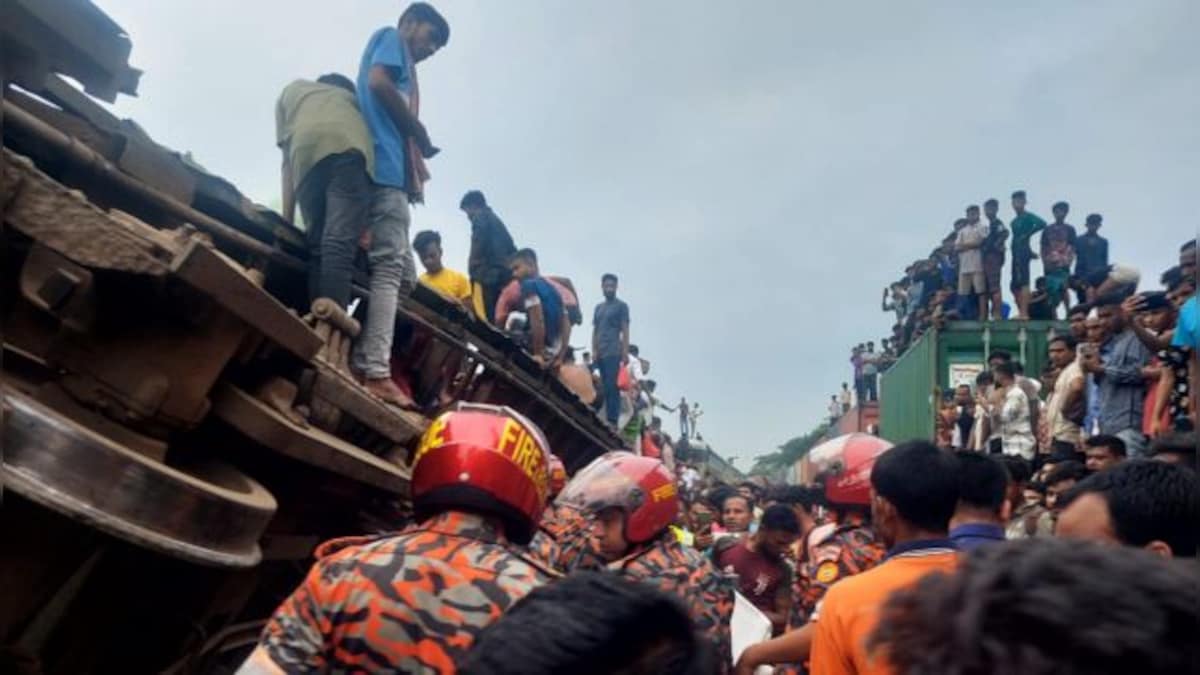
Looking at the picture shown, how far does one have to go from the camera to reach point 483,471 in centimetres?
260

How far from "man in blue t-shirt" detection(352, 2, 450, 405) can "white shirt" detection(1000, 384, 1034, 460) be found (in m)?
6.23

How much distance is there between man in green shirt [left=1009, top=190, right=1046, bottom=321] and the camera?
14.2 meters

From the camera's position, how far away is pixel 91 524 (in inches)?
101

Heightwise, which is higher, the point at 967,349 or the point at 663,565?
the point at 967,349

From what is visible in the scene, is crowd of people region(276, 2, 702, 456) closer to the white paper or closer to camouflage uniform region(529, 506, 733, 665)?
camouflage uniform region(529, 506, 733, 665)

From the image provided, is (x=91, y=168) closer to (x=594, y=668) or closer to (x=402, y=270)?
(x=402, y=270)

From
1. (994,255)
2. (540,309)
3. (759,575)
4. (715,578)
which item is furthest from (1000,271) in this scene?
(715,578)

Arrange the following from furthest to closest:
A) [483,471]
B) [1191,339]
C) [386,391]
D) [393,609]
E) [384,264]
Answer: [1191,339] < [384,264] < [386,391] < [483,471] < [393,609]

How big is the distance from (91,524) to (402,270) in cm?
299

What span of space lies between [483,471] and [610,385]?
1072 cm

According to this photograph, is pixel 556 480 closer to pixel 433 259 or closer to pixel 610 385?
pixel 433 259

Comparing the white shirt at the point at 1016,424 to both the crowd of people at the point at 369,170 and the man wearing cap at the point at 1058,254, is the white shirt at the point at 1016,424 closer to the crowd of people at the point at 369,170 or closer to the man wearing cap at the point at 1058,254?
the man wearing cap at the point at 1058,254

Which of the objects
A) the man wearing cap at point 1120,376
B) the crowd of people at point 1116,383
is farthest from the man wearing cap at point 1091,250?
the man wearing cap at point 1120,376

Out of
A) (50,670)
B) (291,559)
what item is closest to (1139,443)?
(291,559)
